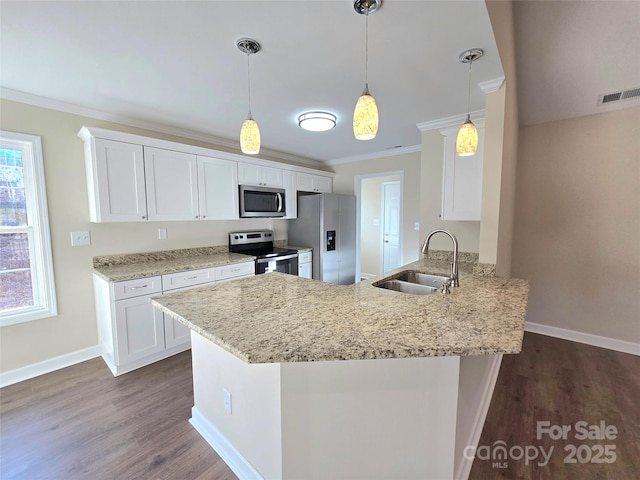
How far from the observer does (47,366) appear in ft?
8.06

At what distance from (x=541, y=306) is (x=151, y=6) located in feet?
14.4

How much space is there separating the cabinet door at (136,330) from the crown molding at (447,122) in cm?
328

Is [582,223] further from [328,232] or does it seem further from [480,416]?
[328,232]

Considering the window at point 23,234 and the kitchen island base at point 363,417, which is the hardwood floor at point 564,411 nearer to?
the kitchen island base at point 363,417

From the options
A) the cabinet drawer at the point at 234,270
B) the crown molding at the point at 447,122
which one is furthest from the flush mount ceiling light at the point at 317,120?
the cabinet drawer at the point at 234,270

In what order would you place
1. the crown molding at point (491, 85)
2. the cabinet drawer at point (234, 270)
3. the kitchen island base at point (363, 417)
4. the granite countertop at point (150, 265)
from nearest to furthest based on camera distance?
the kitchen island base at point (363, 417), the crown molding at point (491, 85), the granite countertop at point (150, 265), the cabinet drawer at point (234, 270)

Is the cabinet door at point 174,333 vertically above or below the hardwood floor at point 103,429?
above

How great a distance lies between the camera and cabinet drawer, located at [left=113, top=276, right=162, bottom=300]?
2.31 m

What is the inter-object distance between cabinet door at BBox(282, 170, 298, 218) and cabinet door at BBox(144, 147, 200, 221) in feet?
4.41

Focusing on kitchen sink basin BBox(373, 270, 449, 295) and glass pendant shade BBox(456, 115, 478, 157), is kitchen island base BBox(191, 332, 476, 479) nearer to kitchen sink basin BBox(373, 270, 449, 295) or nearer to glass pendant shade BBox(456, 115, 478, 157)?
kitchen sink basin BBox(373, 270, 449, 295)

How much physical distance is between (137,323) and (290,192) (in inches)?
102

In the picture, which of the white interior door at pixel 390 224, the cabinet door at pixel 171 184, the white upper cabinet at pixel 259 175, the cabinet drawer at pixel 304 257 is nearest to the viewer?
the cabinet door at pixel 171 184

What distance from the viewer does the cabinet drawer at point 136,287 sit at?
7.59ft

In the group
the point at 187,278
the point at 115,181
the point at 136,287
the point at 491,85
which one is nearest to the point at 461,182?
the point at 491,85
